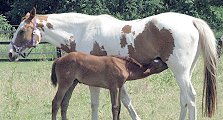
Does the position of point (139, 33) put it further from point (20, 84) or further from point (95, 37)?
point (20, 84)

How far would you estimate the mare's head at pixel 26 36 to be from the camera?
8297mm

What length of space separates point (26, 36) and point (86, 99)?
2.12 metres

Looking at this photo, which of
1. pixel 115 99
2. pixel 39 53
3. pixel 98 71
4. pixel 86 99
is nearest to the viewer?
pixel 115 99

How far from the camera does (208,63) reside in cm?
781

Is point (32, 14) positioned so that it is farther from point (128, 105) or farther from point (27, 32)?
point (128, 105)

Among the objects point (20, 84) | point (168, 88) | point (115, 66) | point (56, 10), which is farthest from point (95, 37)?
point (56, 10)

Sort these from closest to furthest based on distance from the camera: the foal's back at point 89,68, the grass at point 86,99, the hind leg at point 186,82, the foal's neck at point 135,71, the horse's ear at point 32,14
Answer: the foal's back at point 89,68
the foal's neck at point 135,71
the hind leg at point 186,82
the horse's ear at point 32,14
the grass at point 86,99

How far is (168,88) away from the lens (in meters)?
10.6

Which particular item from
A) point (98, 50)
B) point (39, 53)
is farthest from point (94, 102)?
point (39, 53)

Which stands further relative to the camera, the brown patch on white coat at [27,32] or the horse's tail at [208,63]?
the brown patch on white coat at [27,32]

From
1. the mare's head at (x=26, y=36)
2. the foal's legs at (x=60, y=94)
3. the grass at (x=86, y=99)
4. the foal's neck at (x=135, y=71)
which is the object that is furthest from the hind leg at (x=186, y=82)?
the mare's head at (x=26, y=36)

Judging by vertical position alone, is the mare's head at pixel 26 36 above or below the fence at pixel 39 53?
above

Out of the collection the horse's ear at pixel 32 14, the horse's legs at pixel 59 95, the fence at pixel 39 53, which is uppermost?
the horse's ear at pixel 32 14

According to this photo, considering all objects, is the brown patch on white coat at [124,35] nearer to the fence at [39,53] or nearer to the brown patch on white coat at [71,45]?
the brown patch on white coat at [71,45]
